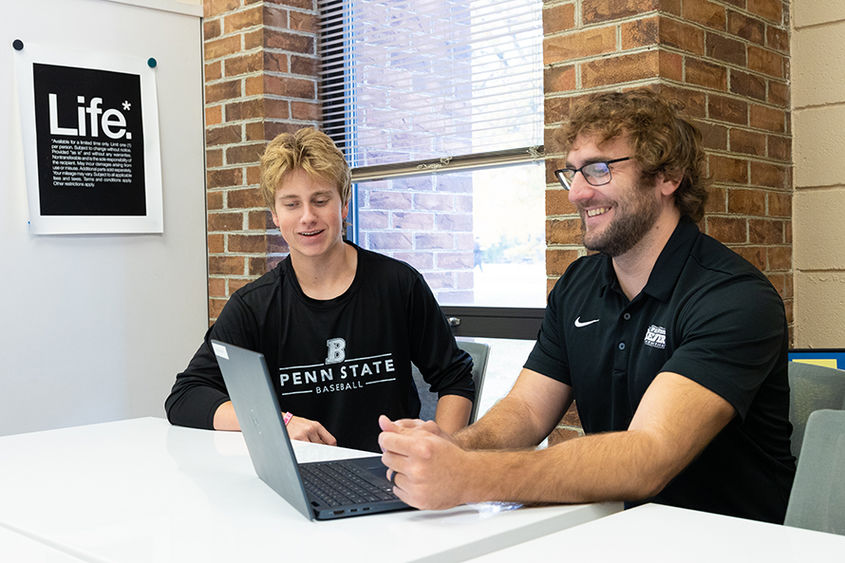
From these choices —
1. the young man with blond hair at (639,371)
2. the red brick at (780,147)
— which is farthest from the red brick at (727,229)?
the young man with blond hair at (639,371)

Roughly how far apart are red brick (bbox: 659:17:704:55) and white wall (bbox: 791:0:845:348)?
1.56 ft

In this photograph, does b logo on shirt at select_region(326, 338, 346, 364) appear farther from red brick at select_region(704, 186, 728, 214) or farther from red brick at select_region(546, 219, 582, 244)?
red brick at select_region(704, 186, 728, 214)

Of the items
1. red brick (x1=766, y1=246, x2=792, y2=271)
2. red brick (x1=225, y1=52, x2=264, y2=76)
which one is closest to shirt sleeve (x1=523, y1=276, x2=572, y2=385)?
red brick (x1=766, y1=246, x2=792, y2=271)

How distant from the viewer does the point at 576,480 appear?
1.38 m

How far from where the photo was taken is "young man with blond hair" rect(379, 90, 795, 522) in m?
1.37

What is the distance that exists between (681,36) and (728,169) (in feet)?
1.32

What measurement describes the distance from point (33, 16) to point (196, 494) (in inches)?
90.2

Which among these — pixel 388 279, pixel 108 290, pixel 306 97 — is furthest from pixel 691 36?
pixel 108 290

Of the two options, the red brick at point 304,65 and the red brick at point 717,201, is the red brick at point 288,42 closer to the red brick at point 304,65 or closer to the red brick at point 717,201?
the red brick at point 304,65

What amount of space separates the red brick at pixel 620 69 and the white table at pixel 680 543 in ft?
4.43

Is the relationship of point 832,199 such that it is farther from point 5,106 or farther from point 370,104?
point 5,106

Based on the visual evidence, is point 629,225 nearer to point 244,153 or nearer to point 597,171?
point 597,171

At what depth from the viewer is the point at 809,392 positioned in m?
1.77

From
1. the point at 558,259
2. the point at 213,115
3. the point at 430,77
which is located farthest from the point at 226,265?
the point at 558,259
